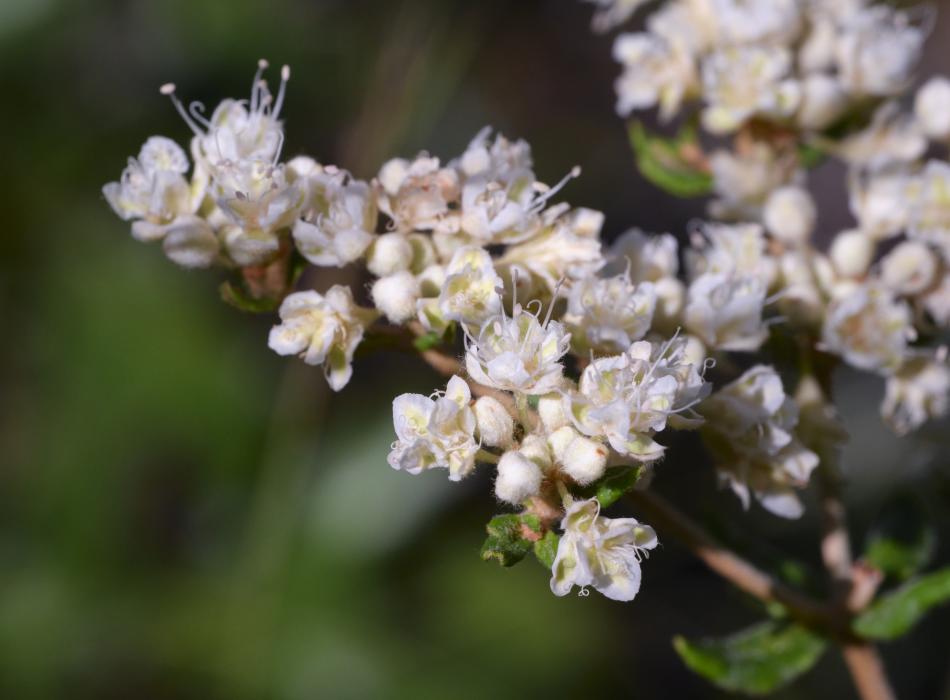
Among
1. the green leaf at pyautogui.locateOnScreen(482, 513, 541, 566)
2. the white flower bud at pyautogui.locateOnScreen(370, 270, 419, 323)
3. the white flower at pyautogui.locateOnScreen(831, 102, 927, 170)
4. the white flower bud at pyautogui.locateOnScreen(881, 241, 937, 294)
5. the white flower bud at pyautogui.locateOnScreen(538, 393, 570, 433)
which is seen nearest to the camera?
the green leaf at pyautogui.locateOnScreen(482, 513, 541, 566)

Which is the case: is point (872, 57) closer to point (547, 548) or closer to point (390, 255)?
point (390, 255)

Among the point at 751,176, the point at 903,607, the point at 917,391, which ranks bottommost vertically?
the point at 903,607

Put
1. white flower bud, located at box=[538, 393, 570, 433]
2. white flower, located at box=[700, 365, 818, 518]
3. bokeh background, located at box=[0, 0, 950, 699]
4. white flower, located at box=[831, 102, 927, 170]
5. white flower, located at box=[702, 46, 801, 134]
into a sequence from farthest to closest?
bokeh background, located at box=[0, 0, 950, 699]
white flower, located at box=[831, 102, 927, 170]
white flower, located at box=[702, 46, 801, 134]
white flower, located at box=[700, 365, 818, 518]
white flower bud, located at box=[538, 393, 570, 433]

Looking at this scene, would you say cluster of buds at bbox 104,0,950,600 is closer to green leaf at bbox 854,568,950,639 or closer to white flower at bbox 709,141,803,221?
white flower at bbox 709,141,803,221

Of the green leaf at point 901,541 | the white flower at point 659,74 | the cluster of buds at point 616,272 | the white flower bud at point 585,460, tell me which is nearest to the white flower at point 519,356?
the cluster of buds at point 616,272

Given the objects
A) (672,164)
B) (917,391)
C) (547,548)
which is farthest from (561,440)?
(672,164)

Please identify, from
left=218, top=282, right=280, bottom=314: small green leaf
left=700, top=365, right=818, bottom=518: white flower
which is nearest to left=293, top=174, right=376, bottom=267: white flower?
left=218, top=282, right=280, bottom=314: small green leaf
